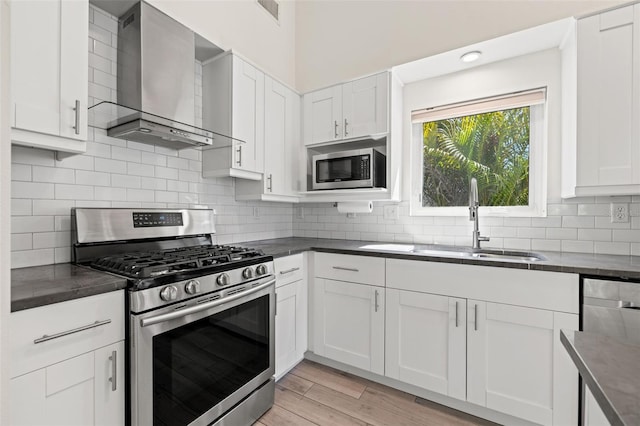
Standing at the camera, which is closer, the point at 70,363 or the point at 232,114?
the point at 70,363

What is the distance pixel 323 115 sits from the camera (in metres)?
2.70

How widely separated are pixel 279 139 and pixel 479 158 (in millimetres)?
1714

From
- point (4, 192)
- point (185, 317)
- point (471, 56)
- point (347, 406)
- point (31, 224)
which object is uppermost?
point (471, 56)

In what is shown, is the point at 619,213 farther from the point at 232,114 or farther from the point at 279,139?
the point at 232,114

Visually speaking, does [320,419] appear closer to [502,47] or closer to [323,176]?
[323,176]

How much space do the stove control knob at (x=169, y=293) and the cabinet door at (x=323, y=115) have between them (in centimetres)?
184

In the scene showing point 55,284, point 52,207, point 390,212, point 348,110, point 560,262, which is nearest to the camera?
point 55,284

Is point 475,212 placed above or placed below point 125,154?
below

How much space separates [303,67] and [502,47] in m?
1.78

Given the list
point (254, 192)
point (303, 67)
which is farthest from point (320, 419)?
point (303, 67)

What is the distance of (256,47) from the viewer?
2646 millimetres

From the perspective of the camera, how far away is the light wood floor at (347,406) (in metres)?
1.74

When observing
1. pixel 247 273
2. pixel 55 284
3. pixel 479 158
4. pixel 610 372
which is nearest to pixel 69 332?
pixel 55 284

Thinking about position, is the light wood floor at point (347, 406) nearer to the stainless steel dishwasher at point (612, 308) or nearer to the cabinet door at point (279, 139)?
the stainless steel dishwasher at point (612, 308)
